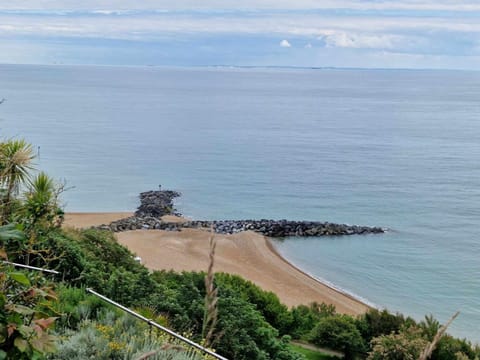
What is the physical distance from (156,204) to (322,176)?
49.3 feet

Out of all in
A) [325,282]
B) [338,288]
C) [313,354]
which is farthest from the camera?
[325,282]

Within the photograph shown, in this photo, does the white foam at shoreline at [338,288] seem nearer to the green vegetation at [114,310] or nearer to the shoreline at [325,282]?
the shoreline at [325,282]

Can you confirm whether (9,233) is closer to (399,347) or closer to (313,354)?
(399,347)

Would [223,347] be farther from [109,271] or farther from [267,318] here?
[267,318]

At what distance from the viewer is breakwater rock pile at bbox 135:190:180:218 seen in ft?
114

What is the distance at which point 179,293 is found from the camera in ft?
32.7

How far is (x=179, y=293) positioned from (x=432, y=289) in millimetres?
17885

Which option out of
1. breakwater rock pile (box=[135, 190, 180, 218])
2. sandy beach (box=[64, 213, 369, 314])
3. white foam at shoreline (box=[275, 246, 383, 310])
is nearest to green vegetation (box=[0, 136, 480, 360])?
sandy beach (box=[64, 213, 369, 314])

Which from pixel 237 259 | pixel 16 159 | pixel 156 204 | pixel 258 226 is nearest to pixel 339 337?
pixel 16 159

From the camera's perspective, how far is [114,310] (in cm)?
632

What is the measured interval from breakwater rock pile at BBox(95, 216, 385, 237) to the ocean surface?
0.87m

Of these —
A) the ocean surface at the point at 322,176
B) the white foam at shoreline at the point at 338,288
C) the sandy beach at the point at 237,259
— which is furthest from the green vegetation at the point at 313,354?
the white foam at shoreline at the point at 338,288

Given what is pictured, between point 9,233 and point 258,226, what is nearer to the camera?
point 9,233

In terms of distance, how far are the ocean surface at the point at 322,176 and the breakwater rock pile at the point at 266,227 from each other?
865 millimetres
